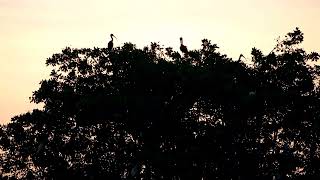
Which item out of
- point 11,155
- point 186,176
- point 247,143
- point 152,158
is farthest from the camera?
point 11,155

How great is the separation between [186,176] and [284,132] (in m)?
7.24

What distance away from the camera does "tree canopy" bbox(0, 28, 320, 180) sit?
28359 millimetres

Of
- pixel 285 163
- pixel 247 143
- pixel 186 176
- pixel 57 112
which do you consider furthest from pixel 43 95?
pixel 285 163

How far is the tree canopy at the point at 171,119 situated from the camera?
28359 mm

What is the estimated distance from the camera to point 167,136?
1150 inches

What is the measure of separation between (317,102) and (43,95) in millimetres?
16389

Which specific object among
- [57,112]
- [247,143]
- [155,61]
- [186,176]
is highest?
[155,61]

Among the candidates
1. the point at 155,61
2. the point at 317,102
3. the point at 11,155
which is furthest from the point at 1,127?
the point at 317,102

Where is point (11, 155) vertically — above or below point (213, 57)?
below

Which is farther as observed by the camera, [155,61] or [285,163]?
[155,61]

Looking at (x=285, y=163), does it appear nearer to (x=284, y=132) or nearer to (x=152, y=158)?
(x=284, y=132)

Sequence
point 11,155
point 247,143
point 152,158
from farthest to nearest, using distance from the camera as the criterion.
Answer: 1. point 11,155
2. point 247,143
3. point 152,158

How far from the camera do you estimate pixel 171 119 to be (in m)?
28.6

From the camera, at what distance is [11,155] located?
32.7 metres
